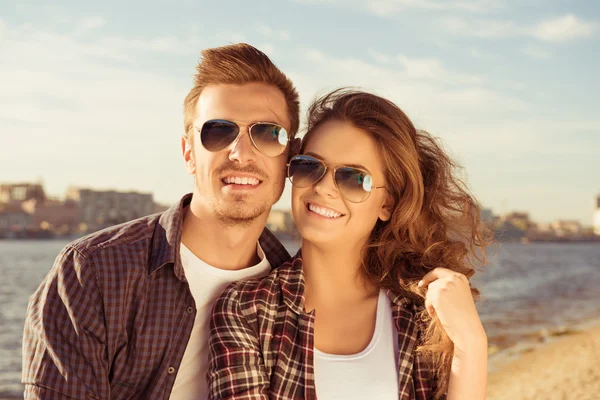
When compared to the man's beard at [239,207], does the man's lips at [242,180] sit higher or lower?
higher

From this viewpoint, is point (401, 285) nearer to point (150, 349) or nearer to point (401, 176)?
point (401, 176)

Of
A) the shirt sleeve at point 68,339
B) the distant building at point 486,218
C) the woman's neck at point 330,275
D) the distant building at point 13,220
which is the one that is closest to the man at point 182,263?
the shirt sleeve at point 68,339

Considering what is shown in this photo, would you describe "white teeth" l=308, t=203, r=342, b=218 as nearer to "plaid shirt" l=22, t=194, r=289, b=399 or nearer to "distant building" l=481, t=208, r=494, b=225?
"plaid shirt" l=22, t=194, r=289, b=399

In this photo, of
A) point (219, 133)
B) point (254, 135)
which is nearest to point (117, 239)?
point (219, 133)

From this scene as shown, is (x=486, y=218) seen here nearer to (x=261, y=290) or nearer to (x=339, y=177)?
(x=339, y=177)

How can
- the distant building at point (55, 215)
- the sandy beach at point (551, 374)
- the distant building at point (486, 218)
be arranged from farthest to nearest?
the distant building at point (55, 215), the sandy beach at point (551, 374), the distant building at point (486, 218)

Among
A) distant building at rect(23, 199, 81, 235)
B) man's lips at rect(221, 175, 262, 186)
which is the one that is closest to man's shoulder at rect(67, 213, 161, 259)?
man's lips at rect(221, 175, 262, 186)

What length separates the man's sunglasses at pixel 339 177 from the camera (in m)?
3.16

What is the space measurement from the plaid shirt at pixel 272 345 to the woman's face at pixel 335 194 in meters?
0.29

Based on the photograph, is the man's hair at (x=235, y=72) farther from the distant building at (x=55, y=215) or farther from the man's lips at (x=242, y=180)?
the distant building at (x=55, y=215)

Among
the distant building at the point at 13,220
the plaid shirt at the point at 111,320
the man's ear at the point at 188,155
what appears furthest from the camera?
the distant building at the point at 13,220

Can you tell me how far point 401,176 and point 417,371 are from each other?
38.4 inches

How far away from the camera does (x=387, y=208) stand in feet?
11.5

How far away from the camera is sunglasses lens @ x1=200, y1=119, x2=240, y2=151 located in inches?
136
